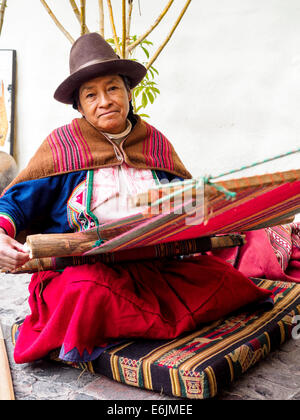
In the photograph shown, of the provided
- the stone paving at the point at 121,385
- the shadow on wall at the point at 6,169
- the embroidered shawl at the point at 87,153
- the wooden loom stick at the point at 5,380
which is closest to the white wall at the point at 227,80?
the shadow on wall at the point at 6,169

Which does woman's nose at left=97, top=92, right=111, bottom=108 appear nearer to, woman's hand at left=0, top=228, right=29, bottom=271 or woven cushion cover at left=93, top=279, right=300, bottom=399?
woman's hand at left=0, top=228, right=29, bottom=271

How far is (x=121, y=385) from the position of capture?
167cm

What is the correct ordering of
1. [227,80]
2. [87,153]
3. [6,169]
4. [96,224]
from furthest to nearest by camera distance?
[6,169] → [227,80] → [87,153] → [96,224]

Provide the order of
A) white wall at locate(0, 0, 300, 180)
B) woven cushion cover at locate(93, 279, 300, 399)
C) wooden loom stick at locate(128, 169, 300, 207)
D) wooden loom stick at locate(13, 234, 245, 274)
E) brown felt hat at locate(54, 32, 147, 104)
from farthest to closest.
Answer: white wall at locate(0, 0, 300, 180), brown felt hat at locate(54, 32, 147, 104), wooden loom stick at locate(13, 234, 245, 274), woven cushion cover at locate(93, 279, 300, 399), wooden loom stick at locate(128, 169, 300, 207)

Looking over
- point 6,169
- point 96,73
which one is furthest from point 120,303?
point 6,169

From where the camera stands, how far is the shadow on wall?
4.64 metres

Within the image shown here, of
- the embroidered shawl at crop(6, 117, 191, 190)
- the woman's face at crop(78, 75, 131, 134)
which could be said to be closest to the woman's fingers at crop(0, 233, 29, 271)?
the embroidered shawl at crop(6, 117, 191, 190)

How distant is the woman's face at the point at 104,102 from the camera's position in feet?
6.53

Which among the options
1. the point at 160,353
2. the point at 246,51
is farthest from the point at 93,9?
the point at 160,353

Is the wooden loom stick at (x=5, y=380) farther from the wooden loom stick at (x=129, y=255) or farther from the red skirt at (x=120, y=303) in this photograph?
the wooden loom stick at (x=129, y=255)

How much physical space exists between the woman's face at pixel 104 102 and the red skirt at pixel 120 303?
0.60 metres

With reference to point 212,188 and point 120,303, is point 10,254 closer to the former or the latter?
point 120,303

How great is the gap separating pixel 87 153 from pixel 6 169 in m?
2.97

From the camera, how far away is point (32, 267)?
1.89 metres
